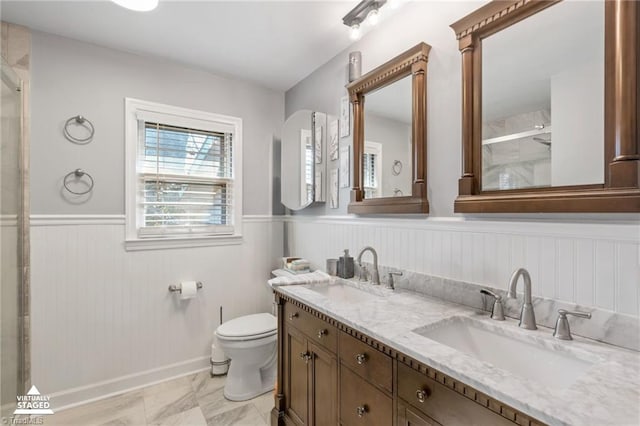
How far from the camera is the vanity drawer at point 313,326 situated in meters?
1.34

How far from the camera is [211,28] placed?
1970 millimetres

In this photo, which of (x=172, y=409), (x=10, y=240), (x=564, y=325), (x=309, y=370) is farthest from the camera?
(x=172, y=409)

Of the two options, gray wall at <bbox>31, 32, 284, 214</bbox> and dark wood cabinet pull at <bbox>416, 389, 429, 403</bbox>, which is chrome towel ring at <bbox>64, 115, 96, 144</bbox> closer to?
gray wall at <bbox>31, 32, 284, 214</bbox>

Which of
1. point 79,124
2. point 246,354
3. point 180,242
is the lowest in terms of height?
point 246,354

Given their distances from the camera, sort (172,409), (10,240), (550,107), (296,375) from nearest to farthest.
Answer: (550,107)
(296,375)
(10,240)
(172,409)

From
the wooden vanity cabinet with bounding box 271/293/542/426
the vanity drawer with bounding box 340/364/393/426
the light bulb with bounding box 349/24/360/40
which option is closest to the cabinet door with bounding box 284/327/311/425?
the wooden vanity cabinet with bounding box 271/293/542/426

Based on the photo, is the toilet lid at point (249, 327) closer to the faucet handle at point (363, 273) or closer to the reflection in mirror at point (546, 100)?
the faucet handle at point (363, 273)

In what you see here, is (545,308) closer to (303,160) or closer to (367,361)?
(367,361)

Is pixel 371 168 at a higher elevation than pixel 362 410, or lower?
higher

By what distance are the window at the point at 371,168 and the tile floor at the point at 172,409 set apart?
164 cm

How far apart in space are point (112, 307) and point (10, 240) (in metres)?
0.76

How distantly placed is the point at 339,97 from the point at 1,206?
220 centimetres

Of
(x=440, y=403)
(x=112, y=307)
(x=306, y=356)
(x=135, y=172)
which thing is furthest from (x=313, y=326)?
(x=135, y=172)

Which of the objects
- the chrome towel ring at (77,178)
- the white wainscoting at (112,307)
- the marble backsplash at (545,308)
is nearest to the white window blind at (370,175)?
the marble backsplash at (545,308)
